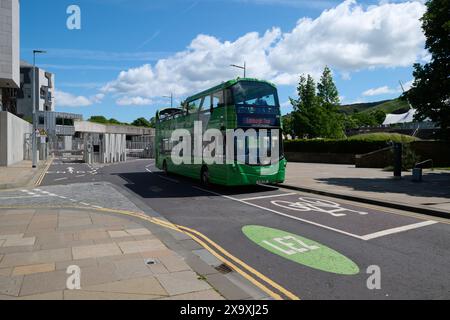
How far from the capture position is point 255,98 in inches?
557

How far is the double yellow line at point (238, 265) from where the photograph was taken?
4.77 meters

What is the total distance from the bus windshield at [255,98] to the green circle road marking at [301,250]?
6563 millimetres

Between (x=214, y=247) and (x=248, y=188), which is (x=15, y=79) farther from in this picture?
(x=214, y=247)

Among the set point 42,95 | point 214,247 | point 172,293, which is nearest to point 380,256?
point 214,247

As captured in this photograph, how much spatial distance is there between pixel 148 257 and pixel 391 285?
139 inches

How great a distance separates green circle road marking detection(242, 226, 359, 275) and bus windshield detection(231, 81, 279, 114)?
21.5 ft

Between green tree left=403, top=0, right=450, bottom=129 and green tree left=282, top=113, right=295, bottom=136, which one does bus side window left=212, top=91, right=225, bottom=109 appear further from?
green tree left=282, top=113, right=295, bottom=136

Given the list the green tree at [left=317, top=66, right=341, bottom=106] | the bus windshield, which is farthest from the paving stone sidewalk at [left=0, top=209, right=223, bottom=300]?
the green tree at [left=317, top=66, right=341, bottom=106]

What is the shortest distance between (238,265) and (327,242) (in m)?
2.15

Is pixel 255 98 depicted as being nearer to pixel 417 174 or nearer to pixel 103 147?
pixel 417 174

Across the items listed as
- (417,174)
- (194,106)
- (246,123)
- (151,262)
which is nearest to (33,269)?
(151,262)

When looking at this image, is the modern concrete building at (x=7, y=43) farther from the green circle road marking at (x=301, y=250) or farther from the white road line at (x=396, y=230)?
the white road line at (x=396, y=230)

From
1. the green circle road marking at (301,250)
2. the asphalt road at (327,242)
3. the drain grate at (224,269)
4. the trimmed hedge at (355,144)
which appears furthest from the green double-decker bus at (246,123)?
the trimmed hedge at (355,144)

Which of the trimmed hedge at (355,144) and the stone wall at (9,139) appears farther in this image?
the trimmed hedge at (355,144)
